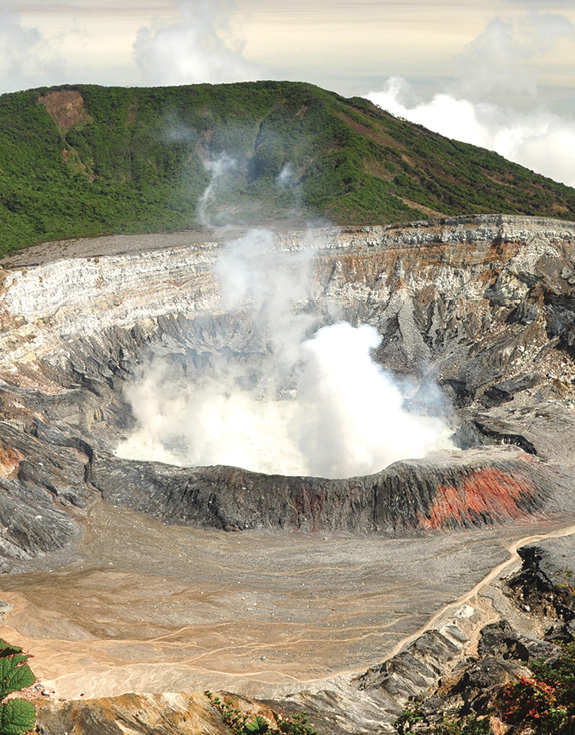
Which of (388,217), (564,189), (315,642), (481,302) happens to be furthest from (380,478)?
(564,189)

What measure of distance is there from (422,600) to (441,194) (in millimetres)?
74697

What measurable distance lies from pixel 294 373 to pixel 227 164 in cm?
4788

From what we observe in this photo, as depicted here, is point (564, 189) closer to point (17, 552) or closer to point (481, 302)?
point (481, 302)

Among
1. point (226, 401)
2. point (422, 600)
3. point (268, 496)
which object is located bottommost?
point (422, 600)

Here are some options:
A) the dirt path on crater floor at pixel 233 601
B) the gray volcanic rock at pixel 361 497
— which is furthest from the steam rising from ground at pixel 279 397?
the dirt path on crater floor at pixel 233 601

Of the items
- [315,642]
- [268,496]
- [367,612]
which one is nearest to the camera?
[315,642]

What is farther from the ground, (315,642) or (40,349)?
(40,349)

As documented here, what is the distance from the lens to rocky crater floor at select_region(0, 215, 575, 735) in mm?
39562

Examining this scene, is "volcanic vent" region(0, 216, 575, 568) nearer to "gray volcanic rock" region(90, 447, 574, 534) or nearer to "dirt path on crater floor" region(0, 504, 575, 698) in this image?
"gray volcanic rock" region(90, 447, 574, 534)

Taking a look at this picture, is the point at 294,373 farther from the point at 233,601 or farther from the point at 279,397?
the point at 233,601

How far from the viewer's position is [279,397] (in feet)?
254

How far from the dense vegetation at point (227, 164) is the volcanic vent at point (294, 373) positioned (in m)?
12.0

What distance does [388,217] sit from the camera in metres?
98.3

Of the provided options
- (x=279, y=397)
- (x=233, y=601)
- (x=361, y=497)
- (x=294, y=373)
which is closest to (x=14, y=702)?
(x=233, y=601)
